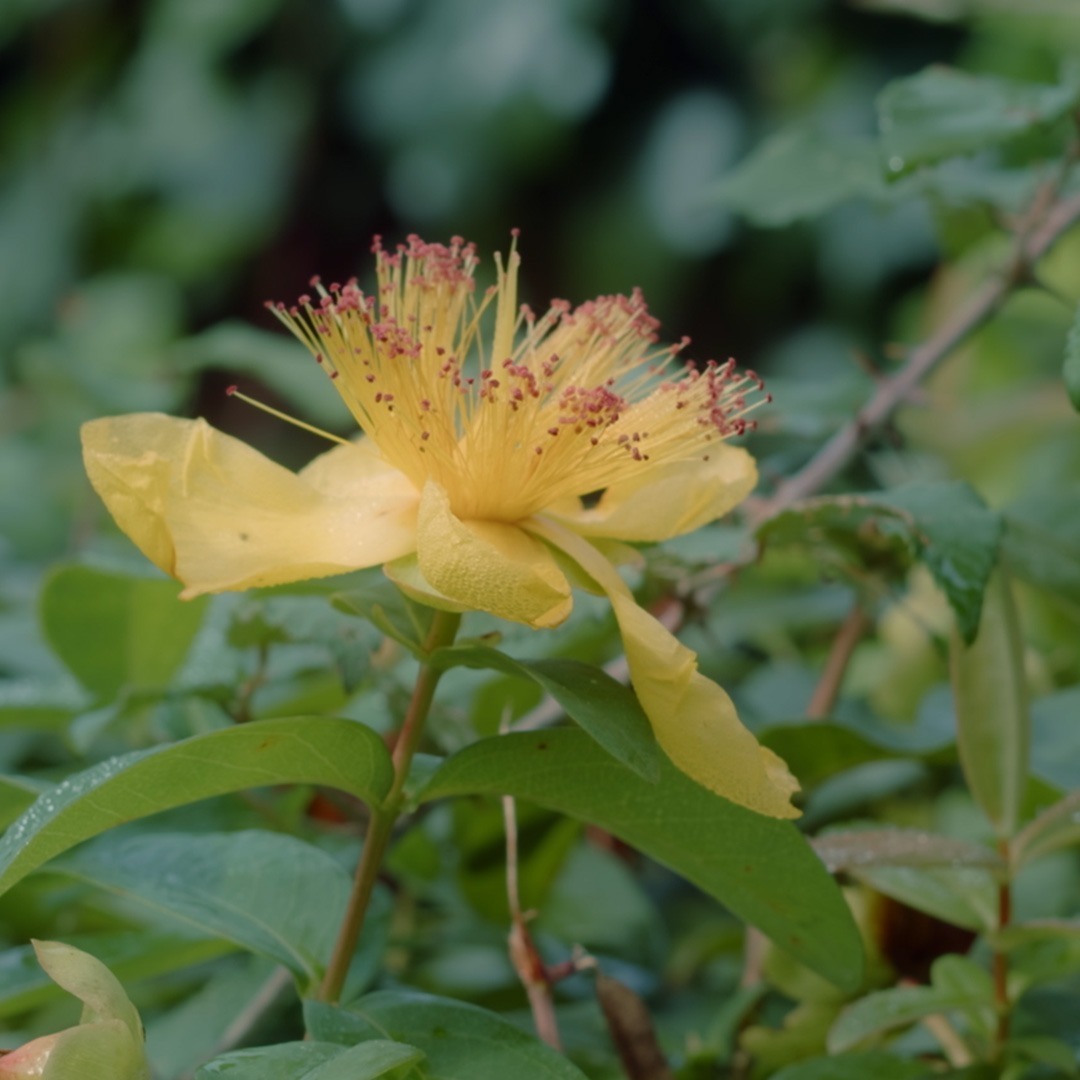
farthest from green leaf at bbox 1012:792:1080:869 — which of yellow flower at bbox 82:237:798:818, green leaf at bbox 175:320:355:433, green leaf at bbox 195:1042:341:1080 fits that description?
green leaf at bbox 175:320:355:433

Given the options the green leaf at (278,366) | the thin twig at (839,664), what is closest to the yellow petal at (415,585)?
the thin twig at (839,664)

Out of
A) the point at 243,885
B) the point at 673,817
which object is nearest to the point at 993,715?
the point at 673,817

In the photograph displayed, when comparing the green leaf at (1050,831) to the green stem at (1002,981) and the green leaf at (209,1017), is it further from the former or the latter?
the green leaf at (209,1017)

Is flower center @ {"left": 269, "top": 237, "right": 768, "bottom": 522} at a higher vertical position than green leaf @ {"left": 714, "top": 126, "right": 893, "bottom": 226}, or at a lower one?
lower

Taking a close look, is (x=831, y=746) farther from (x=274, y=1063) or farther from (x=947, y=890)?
(x=274, y=1063)

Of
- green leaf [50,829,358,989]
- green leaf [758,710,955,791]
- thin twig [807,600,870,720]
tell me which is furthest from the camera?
thin twig [807,600,870,720]

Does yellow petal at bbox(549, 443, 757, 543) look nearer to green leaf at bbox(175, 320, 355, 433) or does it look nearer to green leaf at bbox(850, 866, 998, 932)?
green leaf at bbox(850, 866, 998, 932)

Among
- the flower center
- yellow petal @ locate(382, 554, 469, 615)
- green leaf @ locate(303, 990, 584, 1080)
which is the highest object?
the flower center
